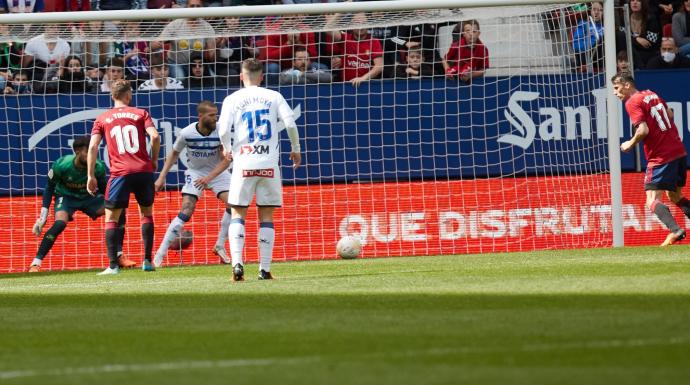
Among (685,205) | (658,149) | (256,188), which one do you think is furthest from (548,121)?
(256,188)

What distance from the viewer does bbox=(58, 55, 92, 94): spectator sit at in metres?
18.9

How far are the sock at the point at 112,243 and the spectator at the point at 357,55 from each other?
17.2ft

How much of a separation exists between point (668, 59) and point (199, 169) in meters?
7.76

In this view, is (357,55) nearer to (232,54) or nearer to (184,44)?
(232,54)

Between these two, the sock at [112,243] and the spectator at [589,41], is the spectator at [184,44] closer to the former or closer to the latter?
the sock at [112,243]

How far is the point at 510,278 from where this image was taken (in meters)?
11.7

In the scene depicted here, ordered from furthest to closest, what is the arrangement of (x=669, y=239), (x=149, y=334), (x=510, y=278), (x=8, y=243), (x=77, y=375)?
1. (x=8, y=243)
2. (x=669, y=239)
3. (x=510, y=278)
4. (x=149, y=334)
5. (x=77, y=375)

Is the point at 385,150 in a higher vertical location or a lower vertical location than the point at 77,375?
higher

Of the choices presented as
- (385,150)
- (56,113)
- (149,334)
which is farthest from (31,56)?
(149,334)

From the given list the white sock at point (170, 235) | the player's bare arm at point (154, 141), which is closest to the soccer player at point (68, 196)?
the white sock at point (170, 235)

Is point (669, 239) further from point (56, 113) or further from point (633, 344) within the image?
point (633, 344)

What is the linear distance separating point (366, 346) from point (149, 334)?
5.40 feet

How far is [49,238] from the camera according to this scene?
1695 cm

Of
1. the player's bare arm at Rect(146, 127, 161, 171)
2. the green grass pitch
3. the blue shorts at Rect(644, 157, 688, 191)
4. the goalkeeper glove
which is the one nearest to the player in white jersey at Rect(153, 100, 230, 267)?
the player's bare arm at Rect(146, 127, 161, 171)
